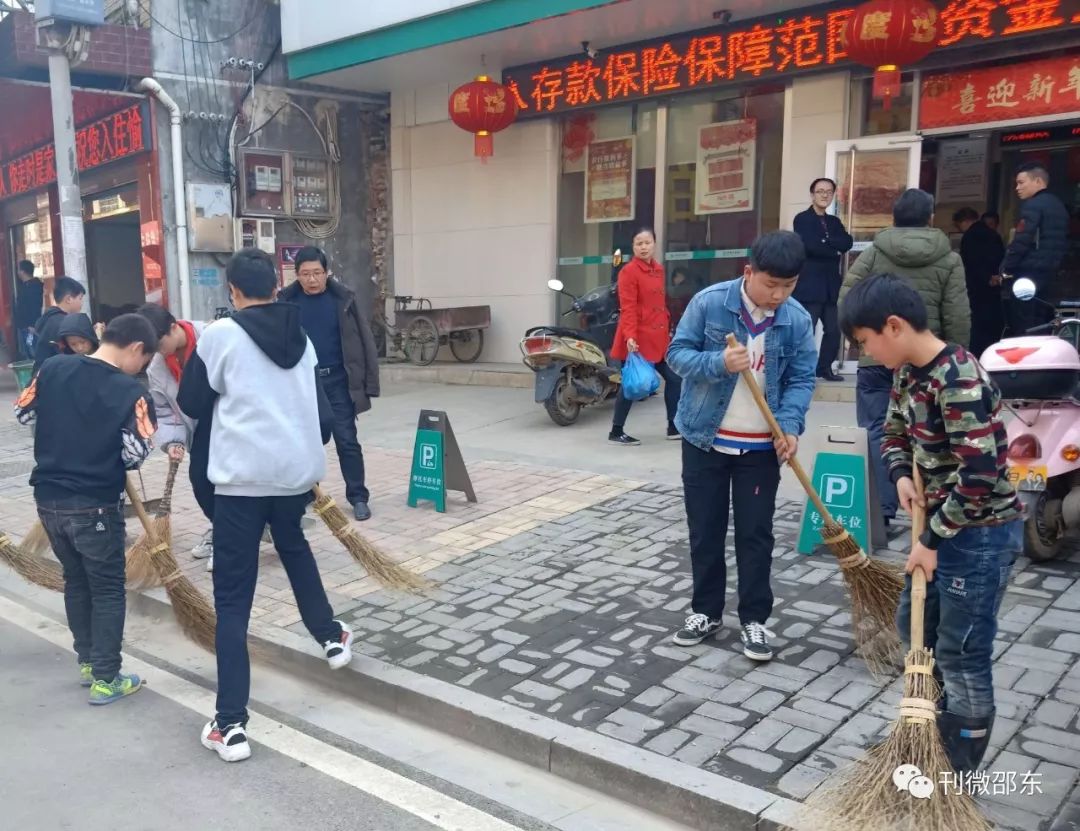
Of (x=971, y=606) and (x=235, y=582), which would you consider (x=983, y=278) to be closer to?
(x=971, y=606)

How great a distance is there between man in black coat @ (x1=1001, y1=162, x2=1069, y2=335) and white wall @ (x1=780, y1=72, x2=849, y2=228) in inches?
94.6

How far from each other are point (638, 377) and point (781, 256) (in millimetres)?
4068

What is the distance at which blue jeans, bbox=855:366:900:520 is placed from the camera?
5219 millimetres

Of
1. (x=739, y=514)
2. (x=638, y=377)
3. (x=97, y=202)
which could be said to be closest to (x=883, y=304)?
(x=739, y=514)

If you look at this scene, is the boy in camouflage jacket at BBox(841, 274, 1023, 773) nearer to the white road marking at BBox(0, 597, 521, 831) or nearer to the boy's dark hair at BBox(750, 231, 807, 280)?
the boy's dark hair at BBox(750, 231, 807, 280)

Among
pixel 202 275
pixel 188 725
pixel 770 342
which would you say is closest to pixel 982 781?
pixel 770 342

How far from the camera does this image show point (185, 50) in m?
A: 12.4

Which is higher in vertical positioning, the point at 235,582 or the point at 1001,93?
the point at 1001,93

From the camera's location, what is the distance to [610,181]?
38.2ft

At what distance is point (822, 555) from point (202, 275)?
10137 millimetres

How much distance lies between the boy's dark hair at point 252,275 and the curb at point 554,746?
165 cm

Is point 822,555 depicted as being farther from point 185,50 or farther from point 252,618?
point 185,50

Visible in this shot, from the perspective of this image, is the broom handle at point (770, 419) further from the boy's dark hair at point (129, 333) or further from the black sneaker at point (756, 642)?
the boy's dark hair at point (129, 333)

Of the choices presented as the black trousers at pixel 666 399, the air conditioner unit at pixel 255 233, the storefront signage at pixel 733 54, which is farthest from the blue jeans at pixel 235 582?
the air conditioner unit at pixel 255 233
